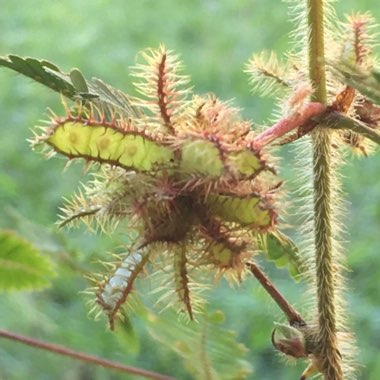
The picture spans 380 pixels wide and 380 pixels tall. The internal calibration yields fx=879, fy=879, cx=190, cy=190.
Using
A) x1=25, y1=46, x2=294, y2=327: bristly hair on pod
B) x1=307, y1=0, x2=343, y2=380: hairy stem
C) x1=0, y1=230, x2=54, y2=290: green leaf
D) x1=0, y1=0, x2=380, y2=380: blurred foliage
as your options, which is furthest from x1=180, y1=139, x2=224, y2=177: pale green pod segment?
x1=0, y1=0, x2=380, y2=380: blurred foliage

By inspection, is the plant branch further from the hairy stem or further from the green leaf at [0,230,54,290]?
the green leaf at [0,230,54,290]

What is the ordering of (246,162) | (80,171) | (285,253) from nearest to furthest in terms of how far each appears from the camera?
(246,162) < (285,253) < (80,171)

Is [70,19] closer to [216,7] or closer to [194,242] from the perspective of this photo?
[216,7]

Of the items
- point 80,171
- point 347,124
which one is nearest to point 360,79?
point 347,124

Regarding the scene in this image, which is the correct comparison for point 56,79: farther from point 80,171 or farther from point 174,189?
point 80,171

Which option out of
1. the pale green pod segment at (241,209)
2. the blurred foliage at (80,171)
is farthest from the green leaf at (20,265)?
the pale green pod segment at (241,209)

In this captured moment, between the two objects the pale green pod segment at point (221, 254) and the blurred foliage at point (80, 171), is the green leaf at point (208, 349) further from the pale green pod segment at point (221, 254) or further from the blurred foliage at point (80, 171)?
the pale green pod segment at point (221, 254)
